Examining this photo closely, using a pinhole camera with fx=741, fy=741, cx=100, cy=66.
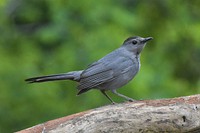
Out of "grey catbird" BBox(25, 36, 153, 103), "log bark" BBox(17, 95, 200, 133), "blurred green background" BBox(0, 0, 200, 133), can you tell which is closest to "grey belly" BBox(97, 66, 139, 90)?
"grey catbird" BBox(25, 36, 153, 103)

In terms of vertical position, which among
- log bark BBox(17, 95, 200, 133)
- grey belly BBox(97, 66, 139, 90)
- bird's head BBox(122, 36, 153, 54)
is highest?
bird's head BBox(122, 36, 153, 54)

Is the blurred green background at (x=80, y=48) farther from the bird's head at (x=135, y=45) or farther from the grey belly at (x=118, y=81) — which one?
the grey belly at (x=118, y=81)

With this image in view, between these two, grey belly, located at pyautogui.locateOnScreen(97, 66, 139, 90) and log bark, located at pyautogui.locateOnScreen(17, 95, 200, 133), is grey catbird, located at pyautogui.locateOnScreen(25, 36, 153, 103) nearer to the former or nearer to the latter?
grey belly, located at pyautogui.locateOnScreen(97, 66, 139, 90)

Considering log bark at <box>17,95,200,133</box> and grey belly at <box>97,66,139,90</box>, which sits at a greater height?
grey belly at <box>97,66,139,90</box>

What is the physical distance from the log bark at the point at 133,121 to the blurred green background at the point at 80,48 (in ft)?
8.35

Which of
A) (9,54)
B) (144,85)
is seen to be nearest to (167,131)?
(144,85)

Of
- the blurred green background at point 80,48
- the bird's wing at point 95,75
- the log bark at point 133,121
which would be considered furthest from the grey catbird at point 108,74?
the blurred green background at point 80,48

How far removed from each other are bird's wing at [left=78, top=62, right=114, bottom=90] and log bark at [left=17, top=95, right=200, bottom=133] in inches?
36.5

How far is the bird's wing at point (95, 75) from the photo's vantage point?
7.39 m

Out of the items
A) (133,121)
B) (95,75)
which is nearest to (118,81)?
(95,75)

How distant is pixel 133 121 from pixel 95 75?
4.18ft

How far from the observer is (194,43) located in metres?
11.6

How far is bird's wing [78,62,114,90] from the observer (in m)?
7.39

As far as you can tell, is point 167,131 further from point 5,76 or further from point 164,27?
point 164,27
